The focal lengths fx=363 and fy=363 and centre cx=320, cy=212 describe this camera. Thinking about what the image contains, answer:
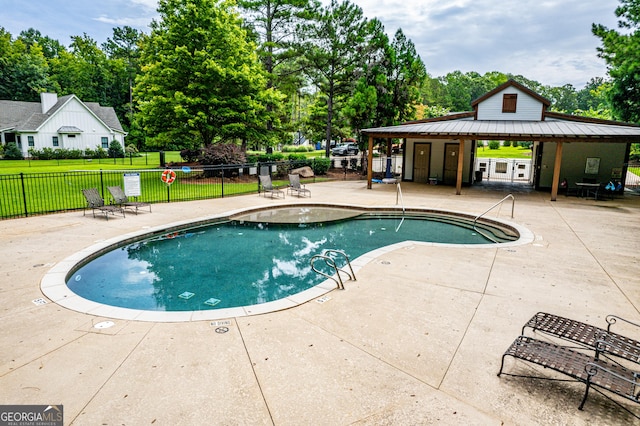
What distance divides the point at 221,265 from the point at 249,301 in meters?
2.04

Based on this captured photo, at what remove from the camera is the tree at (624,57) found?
63.4 feet

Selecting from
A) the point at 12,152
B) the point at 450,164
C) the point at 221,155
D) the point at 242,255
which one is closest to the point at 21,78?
the point at 12,152

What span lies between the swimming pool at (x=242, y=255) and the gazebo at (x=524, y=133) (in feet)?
18.4

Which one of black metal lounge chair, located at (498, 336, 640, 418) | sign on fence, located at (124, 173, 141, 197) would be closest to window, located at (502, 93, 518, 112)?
sign on fence, located at (124, 173, 141, 197)

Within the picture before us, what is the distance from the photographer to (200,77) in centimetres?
1842

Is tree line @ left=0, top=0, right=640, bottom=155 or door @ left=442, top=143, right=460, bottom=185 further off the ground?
tree line @ left=0, top=0, right=640, bottom=155

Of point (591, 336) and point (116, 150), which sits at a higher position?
point (116, 150)

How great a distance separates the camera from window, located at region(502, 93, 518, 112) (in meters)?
18.2

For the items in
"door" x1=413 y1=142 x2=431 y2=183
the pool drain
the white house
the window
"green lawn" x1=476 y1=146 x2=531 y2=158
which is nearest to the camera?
the pool drain

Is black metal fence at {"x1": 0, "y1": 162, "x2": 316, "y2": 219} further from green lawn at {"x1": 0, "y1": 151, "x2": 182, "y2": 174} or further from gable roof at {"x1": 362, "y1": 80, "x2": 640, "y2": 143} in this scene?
gable roof at {"x1": 362, "y1": 80, "x2": 640, "y2": 143}

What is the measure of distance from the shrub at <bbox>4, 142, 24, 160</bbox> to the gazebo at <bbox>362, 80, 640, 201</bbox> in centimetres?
2831

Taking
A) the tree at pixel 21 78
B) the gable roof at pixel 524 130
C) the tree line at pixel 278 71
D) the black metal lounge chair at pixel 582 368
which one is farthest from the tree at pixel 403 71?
the tree at pixel 21 78

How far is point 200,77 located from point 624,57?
2282 cm

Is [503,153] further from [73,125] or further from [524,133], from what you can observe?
[73,125]
